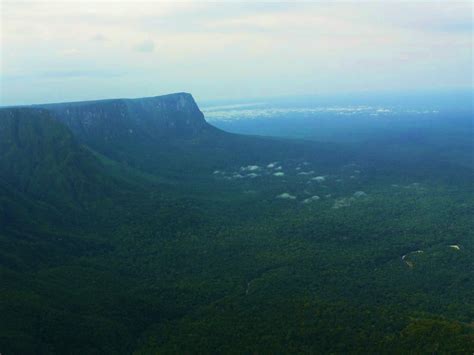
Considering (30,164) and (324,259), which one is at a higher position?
(30,164)

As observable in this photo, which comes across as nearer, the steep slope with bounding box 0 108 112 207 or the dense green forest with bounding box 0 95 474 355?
the dense green forest with bounding box 0 95 474 355

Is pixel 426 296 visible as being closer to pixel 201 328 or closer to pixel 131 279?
pixel 201 328

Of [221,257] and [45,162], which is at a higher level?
Answer: [45,162]

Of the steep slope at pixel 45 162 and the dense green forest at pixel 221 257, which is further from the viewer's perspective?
the steep slope at pixel 45 162

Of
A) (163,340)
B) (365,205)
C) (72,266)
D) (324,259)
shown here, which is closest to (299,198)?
(365,205)

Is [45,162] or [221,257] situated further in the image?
[45,162]

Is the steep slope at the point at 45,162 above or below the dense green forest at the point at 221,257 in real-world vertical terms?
above

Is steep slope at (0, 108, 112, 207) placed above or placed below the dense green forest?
above

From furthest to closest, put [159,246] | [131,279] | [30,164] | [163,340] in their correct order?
[30,164]
[159,246]
[131,279]
[163,340]
